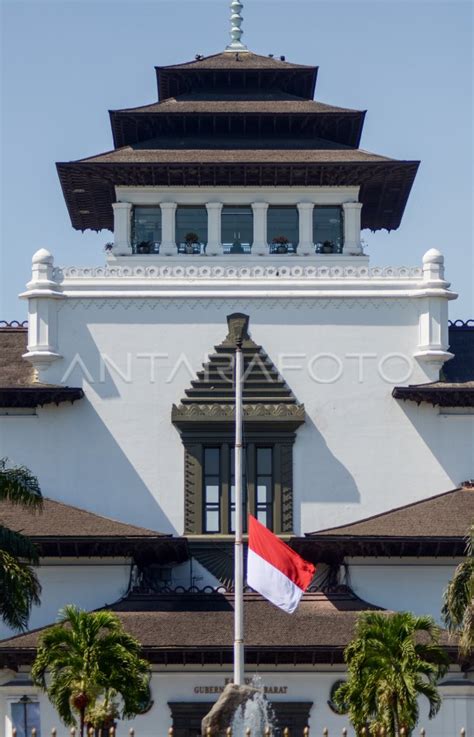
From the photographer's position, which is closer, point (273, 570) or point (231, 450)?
point (273, 570)

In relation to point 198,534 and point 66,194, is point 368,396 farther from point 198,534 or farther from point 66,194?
point 66,194

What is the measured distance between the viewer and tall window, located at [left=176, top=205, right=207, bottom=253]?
245ft

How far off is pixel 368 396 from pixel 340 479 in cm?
288

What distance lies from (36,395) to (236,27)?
19280mm

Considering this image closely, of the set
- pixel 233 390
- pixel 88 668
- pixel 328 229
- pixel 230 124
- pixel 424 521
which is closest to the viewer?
pixel 88 668

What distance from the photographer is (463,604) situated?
187ft

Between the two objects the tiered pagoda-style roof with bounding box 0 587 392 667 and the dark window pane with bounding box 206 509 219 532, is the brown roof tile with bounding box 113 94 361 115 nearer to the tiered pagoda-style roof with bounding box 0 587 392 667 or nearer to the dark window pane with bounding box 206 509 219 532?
the dark window pane with bounding box 206 509 219 532

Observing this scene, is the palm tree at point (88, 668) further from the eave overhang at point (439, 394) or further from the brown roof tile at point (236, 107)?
the brown roof tile at point (236, 107)

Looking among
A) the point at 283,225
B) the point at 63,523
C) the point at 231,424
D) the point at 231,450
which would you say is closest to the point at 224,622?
the point at 63,523

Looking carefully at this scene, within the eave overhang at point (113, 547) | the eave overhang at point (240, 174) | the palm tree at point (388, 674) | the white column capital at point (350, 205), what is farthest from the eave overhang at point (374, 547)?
the eave overhang at point (240, 174)

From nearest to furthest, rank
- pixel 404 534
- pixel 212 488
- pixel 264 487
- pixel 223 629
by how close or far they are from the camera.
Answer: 1. pixel 223 629
2. pixel 404 534
3. pixel 212 488
4. pixel 264 487

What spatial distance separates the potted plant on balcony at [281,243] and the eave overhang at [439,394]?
725cm

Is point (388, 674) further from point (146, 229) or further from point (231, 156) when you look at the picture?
point (231, 156)

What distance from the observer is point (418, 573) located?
68.4m
